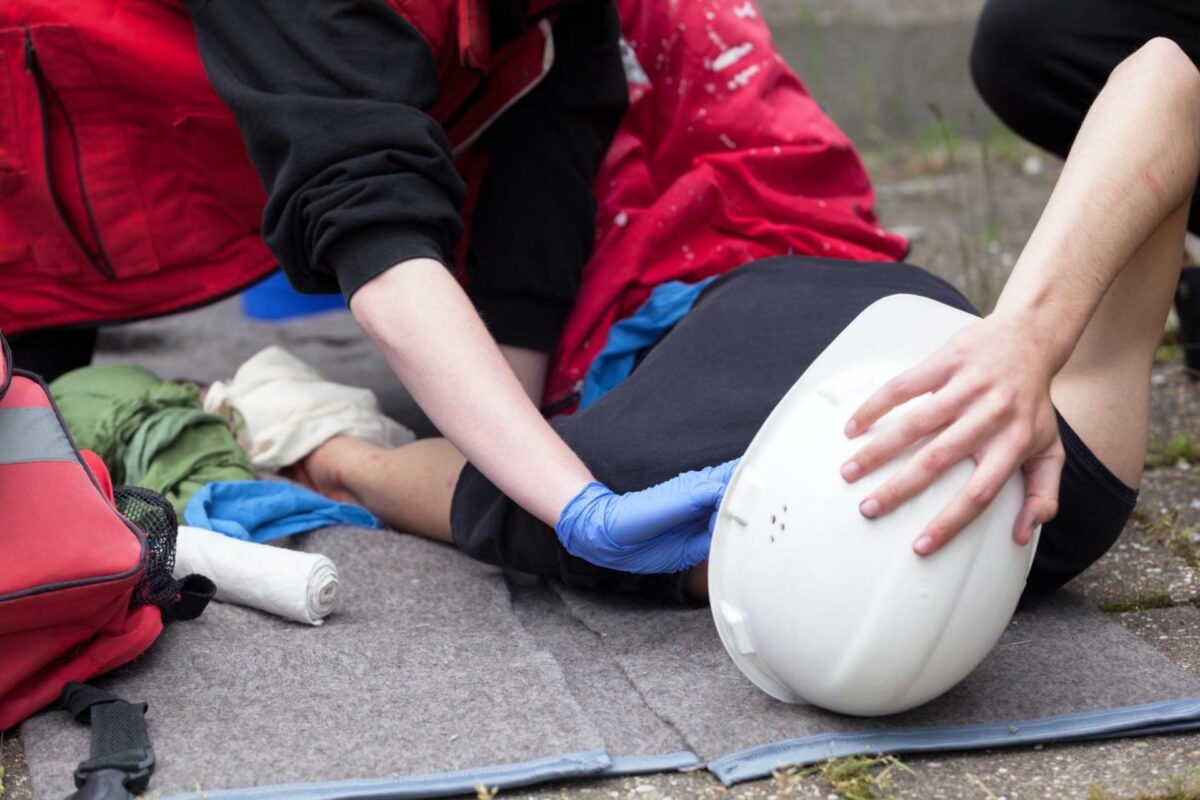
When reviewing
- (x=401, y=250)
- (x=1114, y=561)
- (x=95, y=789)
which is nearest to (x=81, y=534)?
(x=95, y=789)

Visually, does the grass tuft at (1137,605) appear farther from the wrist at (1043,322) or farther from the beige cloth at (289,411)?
the beige cloth at (289,411)

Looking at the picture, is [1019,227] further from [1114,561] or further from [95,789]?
[95,789]

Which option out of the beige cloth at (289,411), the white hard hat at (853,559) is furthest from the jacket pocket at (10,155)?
the white hard hat at (853,559)

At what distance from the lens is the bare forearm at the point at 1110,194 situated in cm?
109

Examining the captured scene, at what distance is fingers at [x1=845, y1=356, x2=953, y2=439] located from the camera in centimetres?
101

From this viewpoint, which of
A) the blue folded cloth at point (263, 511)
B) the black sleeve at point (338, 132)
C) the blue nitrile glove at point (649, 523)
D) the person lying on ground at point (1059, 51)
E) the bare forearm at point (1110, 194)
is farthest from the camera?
the person lying on ground at point (1059, 51)

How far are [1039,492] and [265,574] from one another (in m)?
0.76

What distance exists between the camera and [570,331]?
5.91ft

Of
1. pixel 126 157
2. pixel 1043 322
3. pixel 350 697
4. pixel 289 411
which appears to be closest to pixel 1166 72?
A: pixel 1043 322

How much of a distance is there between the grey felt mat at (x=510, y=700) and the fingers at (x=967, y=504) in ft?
0.69

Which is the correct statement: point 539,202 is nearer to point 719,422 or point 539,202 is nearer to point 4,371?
point 719,422

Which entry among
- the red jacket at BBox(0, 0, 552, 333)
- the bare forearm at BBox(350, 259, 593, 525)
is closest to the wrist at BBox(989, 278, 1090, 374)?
the bare forearm at BBox(350, 259, 593, 525)

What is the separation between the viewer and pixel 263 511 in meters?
1.58

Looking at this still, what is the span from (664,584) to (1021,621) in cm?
35
